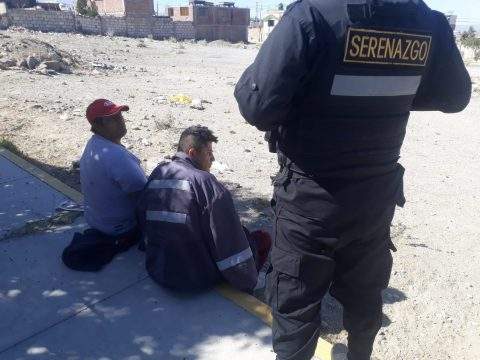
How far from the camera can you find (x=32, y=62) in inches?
528

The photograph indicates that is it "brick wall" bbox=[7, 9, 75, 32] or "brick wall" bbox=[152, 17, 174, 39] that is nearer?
"brick wall" bbox=[7, 9, 75, 32]

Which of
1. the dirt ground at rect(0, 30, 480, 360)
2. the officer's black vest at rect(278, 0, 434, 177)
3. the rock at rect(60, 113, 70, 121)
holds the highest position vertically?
the officer's black vest at rect(278, 0, 434, 177)

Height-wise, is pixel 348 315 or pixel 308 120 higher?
pixel 308 120

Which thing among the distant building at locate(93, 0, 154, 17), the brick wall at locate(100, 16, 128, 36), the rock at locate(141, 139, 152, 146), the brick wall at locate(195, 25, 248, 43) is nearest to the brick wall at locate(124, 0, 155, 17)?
the distant building at locate(93, 0, 154, 17)

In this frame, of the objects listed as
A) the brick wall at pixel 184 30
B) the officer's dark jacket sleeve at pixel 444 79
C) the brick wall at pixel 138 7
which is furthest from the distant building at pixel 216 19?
the officer's dark jacket sleeve at pixel 444 79

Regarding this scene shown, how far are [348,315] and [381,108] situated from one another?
94cm

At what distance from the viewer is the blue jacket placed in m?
2.63

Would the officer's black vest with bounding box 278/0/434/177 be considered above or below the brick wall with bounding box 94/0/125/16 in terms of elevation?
below

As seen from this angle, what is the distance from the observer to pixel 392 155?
1815 mm

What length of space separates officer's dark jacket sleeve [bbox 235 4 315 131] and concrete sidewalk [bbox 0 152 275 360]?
1.38m

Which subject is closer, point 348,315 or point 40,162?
point 348,315

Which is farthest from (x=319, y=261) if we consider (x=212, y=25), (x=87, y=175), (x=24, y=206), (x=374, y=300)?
(x=212, y=25)

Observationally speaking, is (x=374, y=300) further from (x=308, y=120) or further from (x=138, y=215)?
(x=138, y=215)

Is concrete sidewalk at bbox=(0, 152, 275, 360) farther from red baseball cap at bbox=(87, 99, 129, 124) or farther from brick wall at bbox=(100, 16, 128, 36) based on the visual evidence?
brick wall at bbox=(100, 16, 128, 36)
